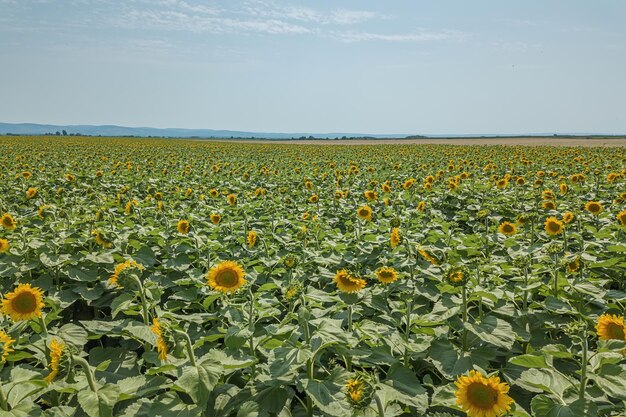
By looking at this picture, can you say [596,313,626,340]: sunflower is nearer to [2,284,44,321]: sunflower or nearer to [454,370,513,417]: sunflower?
[454,370,513,417]: sunflower

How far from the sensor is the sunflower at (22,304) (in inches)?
103

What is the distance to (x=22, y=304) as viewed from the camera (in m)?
2.63

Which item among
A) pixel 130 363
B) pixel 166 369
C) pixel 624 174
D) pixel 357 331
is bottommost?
pixel 130 363

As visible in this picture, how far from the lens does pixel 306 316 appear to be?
247 centimetres

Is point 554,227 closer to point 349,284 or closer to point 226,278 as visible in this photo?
point 349,284

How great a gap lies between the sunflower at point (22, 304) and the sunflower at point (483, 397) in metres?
2.67

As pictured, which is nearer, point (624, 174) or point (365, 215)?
point (365, 215)

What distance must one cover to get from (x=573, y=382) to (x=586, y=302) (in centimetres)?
167

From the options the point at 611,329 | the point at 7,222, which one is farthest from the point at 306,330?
the point at 7,222

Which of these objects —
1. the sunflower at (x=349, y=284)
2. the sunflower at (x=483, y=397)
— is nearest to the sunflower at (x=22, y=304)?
the sunflower at (x=349, y=284)

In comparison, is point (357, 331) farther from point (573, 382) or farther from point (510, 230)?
point (510, 230)

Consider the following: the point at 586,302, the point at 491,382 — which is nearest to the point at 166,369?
the point at 491,382

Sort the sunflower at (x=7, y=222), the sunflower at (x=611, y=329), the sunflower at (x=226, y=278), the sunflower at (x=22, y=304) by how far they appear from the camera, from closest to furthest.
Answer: the sunflower at (x=611, y=329) → the sunflower at (x=22, y=304) → the sunflower at (x=226, y=278) → the sunflower at (x=7, y=222)

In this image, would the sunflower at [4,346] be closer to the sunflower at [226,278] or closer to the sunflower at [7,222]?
the sunflower at [226,278]
